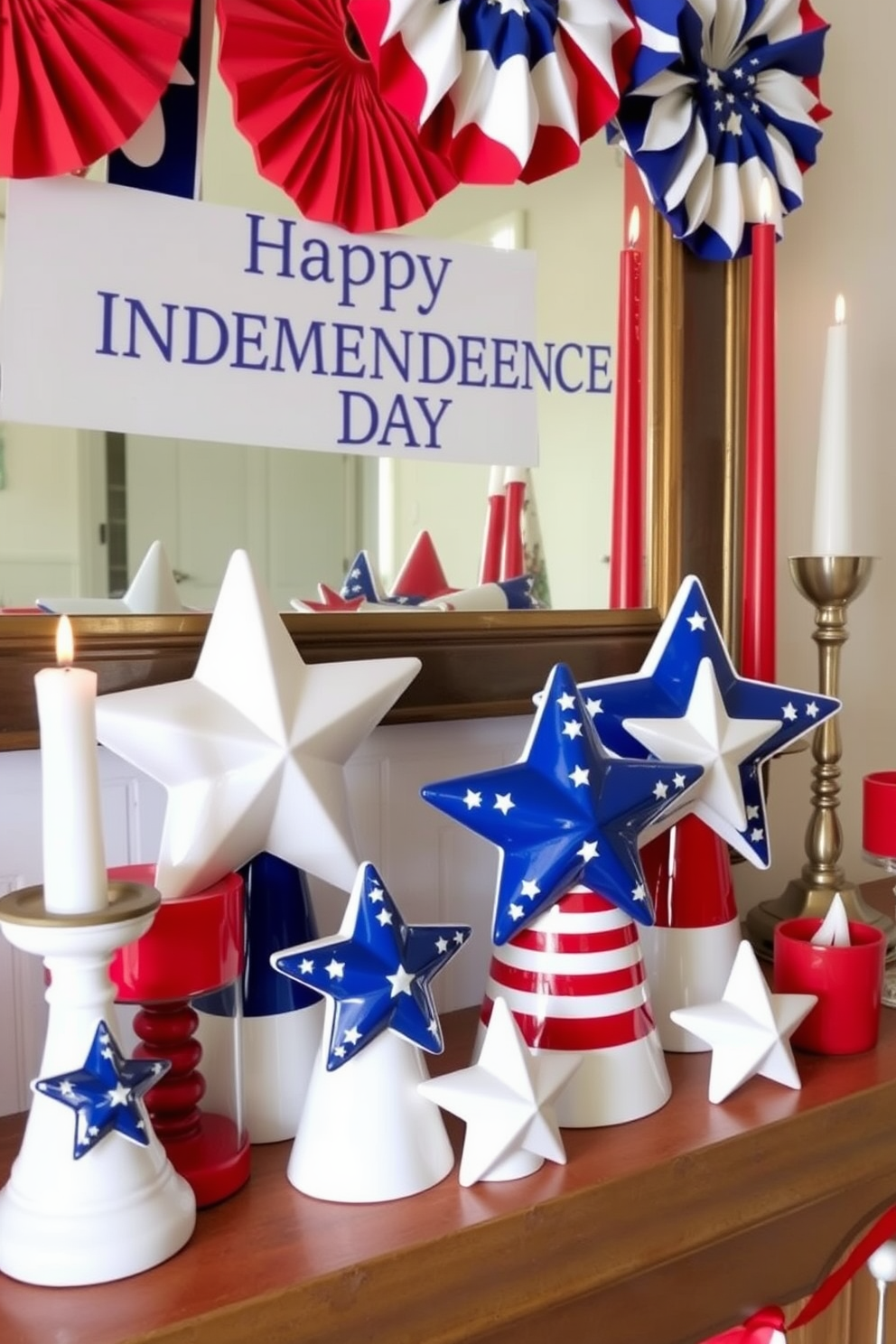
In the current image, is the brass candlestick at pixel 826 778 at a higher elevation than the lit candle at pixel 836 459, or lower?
lower

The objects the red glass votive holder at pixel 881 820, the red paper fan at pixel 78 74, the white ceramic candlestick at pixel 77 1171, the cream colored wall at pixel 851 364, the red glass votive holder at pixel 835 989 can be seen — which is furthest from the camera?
the cream colored wall at pixel 851 364

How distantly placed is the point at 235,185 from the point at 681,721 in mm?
390

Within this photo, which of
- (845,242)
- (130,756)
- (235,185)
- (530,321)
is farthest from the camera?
(845,242)

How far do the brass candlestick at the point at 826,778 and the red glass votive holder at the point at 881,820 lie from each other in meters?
0.02

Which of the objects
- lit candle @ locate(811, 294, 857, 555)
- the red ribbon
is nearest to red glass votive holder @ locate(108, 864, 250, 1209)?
the red ribbon

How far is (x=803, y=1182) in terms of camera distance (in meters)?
0.59

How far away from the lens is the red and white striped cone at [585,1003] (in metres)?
0.57

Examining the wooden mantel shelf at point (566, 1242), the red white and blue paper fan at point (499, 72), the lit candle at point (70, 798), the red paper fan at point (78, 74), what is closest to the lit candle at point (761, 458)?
the red white and blue paper fan at point (499, 72)

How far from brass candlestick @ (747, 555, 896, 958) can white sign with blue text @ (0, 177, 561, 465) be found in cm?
21

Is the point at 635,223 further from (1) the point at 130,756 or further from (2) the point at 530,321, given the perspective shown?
(1) the point at 130,756

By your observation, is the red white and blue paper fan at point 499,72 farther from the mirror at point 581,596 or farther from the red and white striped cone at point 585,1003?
the red and white striped cone at point 585,1003

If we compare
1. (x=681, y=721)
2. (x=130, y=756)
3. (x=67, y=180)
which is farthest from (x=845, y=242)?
(x=130, y=756)

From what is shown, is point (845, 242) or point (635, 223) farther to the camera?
point (845, 242)

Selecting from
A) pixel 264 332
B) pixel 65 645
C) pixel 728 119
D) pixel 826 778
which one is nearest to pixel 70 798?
pixel 65 645
